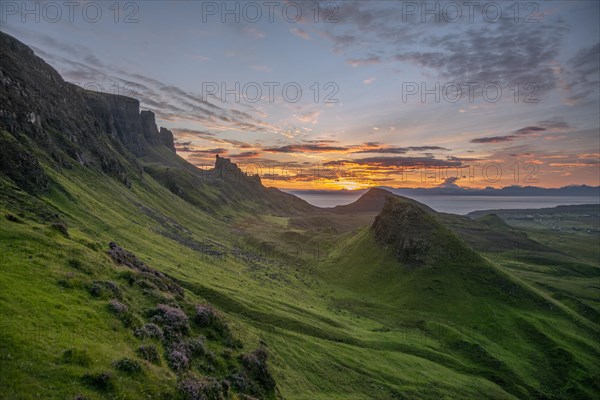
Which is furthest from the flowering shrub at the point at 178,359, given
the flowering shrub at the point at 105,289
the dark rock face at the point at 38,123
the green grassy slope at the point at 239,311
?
the dark rock face at the point at 38,123

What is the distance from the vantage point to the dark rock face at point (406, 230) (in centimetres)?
12039

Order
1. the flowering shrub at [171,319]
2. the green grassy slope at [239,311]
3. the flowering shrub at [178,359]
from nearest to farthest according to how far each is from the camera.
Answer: the green grassy slope at [239,311], the flowering shrub at [178,359], the flowering shrub at [171,319]

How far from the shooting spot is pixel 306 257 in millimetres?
160500

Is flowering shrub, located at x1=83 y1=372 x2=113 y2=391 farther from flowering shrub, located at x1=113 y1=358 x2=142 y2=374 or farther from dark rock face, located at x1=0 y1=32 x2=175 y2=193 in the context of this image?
dark rock face, located at x1=0 y1=32 x2=175 y2=193

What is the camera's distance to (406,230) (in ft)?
430

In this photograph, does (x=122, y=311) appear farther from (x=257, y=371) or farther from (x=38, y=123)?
(x=38, y=123)

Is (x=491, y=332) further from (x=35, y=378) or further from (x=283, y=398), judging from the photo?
(x=35, y=378)

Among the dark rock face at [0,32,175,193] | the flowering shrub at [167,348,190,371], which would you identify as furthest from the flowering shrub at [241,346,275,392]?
the dark rock face at [0,32,175,193]

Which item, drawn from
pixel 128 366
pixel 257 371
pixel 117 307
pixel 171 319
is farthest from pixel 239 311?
pixel 128 366

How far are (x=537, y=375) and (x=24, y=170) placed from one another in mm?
110446

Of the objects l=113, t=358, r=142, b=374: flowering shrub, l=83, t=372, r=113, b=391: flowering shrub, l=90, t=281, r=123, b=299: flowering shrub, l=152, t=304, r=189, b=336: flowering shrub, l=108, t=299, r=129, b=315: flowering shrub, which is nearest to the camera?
l=83, t=372, r=113, b=391: flowering shrub

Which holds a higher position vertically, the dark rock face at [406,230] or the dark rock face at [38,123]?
the dark rock face at [38,123]

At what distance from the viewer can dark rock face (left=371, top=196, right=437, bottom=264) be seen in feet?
395

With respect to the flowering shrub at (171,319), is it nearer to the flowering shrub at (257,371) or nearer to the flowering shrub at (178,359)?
the flowering shrub at (178,359)
